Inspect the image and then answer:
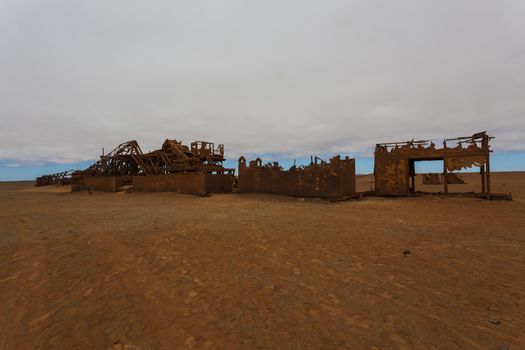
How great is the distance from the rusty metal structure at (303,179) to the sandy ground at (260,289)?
31.2ft

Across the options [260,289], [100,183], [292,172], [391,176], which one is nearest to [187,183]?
[292,172]

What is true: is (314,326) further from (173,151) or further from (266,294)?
(173,151)

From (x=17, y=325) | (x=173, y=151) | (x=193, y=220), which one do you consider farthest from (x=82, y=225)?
(x=173, y=151)

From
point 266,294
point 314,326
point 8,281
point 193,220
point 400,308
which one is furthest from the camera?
point 193,220

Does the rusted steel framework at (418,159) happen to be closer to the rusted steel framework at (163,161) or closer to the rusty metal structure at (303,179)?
the rusty metal structure at (303,179)

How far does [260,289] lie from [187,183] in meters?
18.6

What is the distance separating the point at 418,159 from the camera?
18.9 m

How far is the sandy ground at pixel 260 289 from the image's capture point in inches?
120

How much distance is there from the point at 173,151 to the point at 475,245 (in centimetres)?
2238

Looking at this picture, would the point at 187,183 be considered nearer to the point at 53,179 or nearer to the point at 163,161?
the point at 163,161

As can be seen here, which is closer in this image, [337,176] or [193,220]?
[193,220]

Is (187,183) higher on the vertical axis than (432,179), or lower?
lower

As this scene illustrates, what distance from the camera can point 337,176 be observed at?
17.3 metres

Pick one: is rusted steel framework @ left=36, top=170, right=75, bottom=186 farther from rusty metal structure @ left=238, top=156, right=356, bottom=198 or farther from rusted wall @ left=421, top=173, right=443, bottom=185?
rusted wall @ left=421, top=173, right=443, bottom=185
